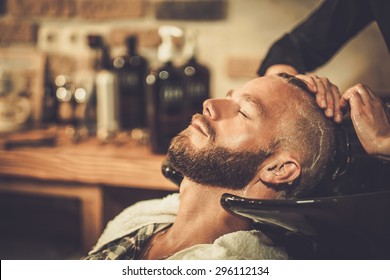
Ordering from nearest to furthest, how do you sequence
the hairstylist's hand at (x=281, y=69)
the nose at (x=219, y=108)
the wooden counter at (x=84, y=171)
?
the nose at (x=219, y=108) → the hairstylist's hand at (x=281, y=69) → the wooden counter at (x=84, y=171)

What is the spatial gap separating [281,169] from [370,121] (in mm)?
219

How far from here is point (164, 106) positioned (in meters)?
1.80

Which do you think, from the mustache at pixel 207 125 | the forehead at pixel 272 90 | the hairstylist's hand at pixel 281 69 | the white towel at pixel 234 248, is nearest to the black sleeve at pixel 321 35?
the hairstylist's hand at pixel 281 69

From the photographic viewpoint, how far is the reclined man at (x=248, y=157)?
1.04m

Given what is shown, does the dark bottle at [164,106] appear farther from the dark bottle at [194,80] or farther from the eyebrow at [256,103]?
the eyebrow at [256,103]

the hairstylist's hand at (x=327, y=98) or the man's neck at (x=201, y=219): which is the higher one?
the hairstylist's hand at (x=327, y=98)

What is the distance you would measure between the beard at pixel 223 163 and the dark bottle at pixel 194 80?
2.54 feet

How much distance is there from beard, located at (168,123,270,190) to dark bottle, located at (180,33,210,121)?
0.77 meters

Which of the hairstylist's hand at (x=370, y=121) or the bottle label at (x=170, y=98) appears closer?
the hairstylist's hand at (x=370, y=121)

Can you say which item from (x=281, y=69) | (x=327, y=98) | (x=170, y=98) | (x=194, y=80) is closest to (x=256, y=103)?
(x=327, y=98)

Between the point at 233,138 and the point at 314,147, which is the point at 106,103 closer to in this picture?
the point at 233,138

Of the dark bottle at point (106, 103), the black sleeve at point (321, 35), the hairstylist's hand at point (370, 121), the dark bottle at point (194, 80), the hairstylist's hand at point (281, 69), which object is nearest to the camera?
the hairstylist's hand at point (370, 121)

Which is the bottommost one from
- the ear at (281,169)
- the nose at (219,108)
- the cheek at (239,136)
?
the ear at (281,169)

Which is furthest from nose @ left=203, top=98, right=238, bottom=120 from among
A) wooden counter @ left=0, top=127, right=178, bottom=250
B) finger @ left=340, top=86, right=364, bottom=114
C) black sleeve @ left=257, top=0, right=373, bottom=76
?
wooden counter @ left=0, top=127, right=178, bottom=250
